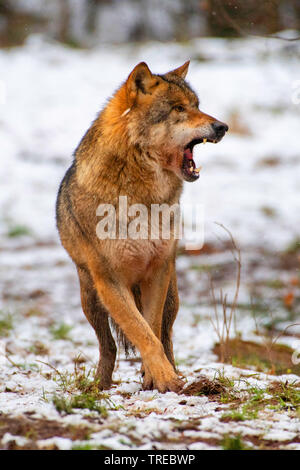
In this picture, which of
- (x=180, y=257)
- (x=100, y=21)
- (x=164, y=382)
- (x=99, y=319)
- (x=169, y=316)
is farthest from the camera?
(x=100, y=21)

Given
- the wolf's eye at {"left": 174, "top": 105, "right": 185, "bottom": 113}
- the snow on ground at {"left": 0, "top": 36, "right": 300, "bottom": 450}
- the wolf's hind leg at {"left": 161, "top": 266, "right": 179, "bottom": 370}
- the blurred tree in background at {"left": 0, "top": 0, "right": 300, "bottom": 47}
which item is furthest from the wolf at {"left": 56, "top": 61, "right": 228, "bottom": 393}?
the blurred tree in background at {"left": 0, "top": 0, "right": 300, "bottom": 47}

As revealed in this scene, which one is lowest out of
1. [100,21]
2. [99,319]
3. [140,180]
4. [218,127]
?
[99,319]

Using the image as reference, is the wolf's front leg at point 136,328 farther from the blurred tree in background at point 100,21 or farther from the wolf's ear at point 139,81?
the blurred tree in background at point 100,21

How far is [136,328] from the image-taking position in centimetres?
429

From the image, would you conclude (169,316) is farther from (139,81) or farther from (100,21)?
(100,21)

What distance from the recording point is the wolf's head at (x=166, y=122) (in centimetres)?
445

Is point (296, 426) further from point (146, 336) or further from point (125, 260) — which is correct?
point (125, 260)

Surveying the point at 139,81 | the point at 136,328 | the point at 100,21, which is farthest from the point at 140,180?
the point at 100,21

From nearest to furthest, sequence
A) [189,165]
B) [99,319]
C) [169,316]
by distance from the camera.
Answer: [189,165] < [99,319] < [169,316]

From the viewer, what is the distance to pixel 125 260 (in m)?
4.44

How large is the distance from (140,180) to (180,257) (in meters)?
6.52

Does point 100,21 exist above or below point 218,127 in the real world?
above

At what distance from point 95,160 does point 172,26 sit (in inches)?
704

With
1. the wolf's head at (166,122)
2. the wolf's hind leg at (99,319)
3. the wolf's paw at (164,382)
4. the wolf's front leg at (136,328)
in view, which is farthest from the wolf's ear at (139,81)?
the wolf's paw at (164,382)
